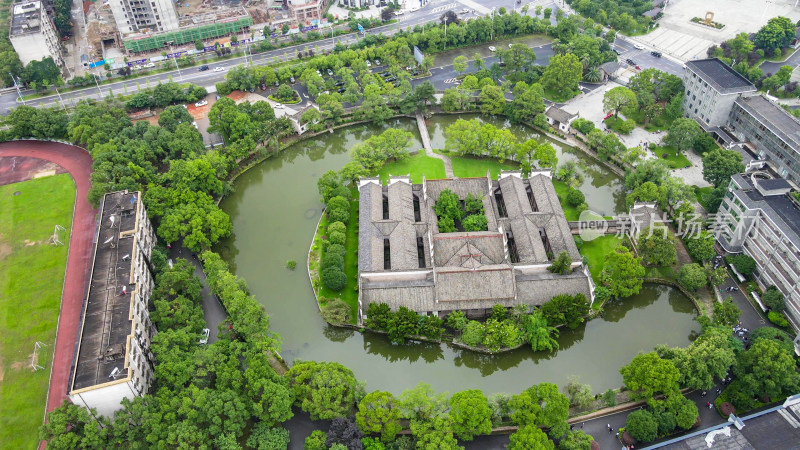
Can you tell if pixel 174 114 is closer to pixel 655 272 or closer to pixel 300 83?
pixel 300 83

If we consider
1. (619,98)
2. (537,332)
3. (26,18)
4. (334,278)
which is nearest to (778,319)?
(537,332)

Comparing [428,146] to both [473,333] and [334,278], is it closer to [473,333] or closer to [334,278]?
[334,278]

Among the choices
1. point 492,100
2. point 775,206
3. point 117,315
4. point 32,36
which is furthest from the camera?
point 32,36

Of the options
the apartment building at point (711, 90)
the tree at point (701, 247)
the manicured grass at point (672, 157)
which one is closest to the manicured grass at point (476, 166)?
the manicured grass at point (672, 157)

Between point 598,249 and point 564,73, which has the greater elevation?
point 564,73

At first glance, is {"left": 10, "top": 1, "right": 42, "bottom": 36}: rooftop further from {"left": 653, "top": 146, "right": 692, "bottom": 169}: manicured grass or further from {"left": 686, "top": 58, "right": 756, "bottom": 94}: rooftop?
{"left": 686, "top": 58, "right": 756, "bottom": 94}: rooftop

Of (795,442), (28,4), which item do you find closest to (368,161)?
(795,442)

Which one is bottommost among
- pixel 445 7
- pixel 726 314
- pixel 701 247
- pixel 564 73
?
pixel 726 314

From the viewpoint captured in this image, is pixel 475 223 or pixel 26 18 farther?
pixel 26 18
